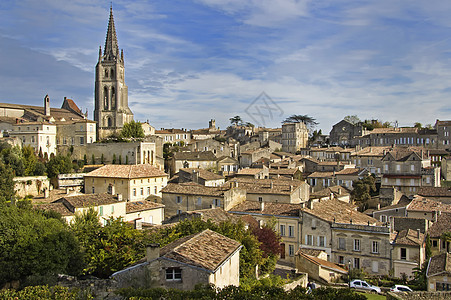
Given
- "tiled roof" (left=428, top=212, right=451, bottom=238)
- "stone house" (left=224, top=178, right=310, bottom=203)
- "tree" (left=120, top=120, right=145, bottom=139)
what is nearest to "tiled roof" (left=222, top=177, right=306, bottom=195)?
"stone house" (left=224, top=178, right=310, bottom=203)

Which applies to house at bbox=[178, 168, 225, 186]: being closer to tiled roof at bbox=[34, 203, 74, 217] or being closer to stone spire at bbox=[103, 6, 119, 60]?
tiled roof at bbox=[34, 203, 74, 217]

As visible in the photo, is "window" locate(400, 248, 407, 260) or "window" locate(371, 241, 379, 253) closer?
"window" locate(400, 248, 407, 260)

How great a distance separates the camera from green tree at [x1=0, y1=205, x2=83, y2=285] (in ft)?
68.8

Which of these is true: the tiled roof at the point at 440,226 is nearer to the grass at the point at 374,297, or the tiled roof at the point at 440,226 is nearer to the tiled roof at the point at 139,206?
the grass at the point at 374,297

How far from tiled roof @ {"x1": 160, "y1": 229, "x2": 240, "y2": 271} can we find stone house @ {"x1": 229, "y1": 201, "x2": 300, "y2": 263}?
14882 millimetres

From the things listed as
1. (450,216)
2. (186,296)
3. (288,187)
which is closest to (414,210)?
(450,216)

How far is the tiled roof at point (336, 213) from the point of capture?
31.7m

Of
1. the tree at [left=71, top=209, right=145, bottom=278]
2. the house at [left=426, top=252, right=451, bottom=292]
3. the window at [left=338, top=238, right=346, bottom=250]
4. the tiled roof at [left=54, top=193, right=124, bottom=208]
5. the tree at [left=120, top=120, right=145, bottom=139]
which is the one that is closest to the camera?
the tree at [left=71, top=209, right=145, bottom=278]

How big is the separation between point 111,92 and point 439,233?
66575 mm

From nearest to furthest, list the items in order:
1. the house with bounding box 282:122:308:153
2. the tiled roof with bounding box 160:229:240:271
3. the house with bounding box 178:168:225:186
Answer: the tiled roof with bounding box 160:229:240:271 < the house with bounding box 178:168:225:186 < the house with bounding box 282:122:308:153

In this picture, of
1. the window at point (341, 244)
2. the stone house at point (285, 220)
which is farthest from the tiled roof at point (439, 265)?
the stone house at point (285, 220)

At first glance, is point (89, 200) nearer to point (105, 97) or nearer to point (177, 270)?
point (177, 270)

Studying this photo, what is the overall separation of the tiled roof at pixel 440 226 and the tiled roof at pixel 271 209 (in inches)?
442

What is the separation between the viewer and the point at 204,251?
14945mm
